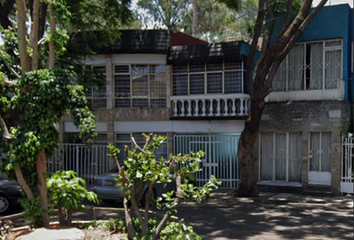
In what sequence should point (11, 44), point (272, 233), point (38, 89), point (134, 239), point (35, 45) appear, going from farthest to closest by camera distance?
point (272, 233) < point (11, 44) < point (35, 45) < point (38, 89) < point (134, 239)

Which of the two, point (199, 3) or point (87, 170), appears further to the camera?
point (199, 3)

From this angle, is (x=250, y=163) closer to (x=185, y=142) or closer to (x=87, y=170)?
(x=185, y=142)

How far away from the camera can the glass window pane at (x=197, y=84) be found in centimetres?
1600

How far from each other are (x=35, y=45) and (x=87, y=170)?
1006cm

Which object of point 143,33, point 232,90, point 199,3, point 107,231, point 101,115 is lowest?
point 107,231

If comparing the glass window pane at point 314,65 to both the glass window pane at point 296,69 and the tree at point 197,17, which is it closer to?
the glass window pane at point 296,69

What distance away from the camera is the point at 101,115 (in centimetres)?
1677

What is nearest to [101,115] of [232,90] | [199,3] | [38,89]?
[232,90]

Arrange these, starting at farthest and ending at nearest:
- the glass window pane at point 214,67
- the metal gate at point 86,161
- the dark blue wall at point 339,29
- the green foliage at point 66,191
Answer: the metal gate at point 86,161 < the glass window pane at point 214,67 < the dark blue wall at point 339,29 < the green foliage at point 66,191

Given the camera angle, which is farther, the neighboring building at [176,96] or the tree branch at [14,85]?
the neighboring building at [176,96]

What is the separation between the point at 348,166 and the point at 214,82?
19.8 feet

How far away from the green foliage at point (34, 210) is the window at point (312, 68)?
36.9 ft

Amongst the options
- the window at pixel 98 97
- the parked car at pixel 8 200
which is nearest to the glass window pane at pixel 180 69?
the window at pixel 98 97

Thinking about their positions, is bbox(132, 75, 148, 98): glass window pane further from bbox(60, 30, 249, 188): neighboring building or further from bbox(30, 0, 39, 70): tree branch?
bbox(30, 0, 39, 70): tree branch
